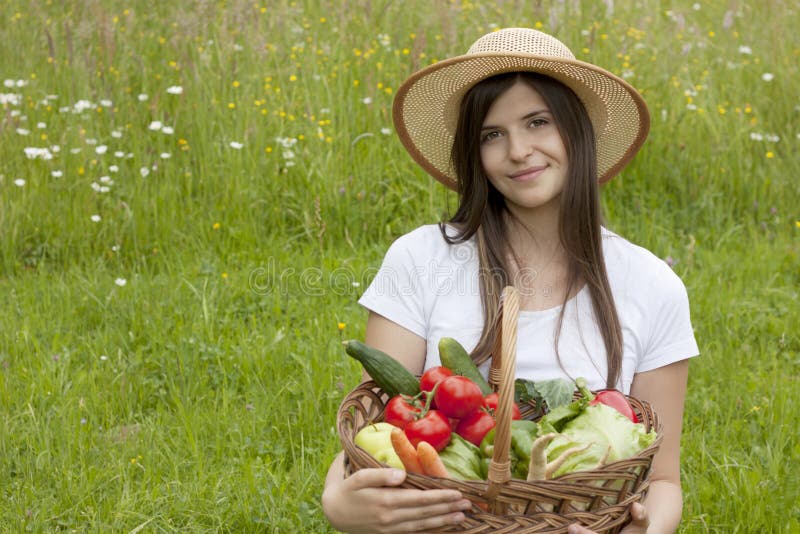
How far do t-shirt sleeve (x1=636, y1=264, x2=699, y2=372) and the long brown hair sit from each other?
105 millimetres

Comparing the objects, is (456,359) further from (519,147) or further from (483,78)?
(483,78)

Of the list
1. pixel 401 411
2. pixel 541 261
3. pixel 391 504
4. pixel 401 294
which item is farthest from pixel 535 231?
pixel 391 504

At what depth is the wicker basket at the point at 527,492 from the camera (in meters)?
1.63

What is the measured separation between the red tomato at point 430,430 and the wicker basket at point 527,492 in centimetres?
10

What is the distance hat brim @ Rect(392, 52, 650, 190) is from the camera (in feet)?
7.47

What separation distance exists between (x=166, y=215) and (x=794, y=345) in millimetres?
2838

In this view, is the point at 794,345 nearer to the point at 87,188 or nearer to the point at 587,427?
the point at 587,427

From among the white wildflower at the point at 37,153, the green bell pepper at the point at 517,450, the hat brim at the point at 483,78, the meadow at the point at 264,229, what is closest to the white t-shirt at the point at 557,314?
the hat brim at the point at 483,78

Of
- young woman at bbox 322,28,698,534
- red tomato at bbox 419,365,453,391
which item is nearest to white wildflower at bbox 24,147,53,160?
young woman at bbox 322,28,698,534

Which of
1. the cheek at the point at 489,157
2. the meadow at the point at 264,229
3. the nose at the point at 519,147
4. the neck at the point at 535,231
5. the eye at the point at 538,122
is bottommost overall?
the meadow at the point at 264,229

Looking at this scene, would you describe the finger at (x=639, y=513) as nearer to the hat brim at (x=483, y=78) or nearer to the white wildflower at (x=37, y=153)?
the hat brim at (x=483, y=78)

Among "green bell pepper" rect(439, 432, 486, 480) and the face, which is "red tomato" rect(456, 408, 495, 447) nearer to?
"green bell pepper" rect(439, 432, 486, 480)

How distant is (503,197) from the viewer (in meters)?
2.52

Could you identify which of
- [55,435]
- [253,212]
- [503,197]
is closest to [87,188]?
[253,212]
